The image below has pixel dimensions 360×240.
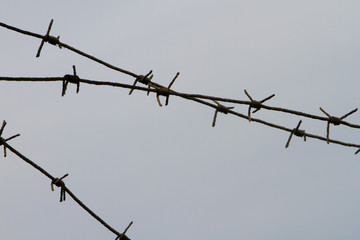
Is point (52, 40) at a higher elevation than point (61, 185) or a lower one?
higher

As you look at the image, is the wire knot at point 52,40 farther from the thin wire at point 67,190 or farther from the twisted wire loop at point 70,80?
the thin wire at point 67,190

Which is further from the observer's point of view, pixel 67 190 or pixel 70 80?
pixel 67 190

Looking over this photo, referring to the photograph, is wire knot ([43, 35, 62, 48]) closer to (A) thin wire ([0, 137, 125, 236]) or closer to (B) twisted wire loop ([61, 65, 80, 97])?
(B) twisted wire loop ([61, 65, 80, 97])

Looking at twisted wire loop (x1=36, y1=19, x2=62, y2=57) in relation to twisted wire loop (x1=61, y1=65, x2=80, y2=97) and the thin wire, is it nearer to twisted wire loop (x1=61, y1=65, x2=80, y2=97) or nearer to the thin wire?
twisted wire loop (x1=61, y1=65, x2=80, y2=97)

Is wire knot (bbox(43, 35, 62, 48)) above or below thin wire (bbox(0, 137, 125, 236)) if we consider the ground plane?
above

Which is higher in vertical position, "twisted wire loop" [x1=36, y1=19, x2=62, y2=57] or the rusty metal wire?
"twisted wire loop" [x1=36, y1=19, x2=62, y2=57]

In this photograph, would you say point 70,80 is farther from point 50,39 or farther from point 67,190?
point 67,190

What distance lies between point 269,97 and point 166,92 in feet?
2.24

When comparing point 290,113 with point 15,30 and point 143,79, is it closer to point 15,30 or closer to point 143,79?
point 143,79

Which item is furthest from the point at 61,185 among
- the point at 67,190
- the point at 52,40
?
the point at 52,40

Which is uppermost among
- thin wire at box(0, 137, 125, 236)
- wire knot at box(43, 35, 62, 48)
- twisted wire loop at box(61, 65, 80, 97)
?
wire knot at box(43, 35, 62, 48)

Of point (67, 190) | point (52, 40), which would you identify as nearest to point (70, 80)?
point (52, 40)

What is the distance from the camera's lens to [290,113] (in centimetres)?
426

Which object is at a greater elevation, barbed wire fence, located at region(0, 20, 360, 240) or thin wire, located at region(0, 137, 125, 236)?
barbed wire fence, located at region(0, 20, 360, 240)
